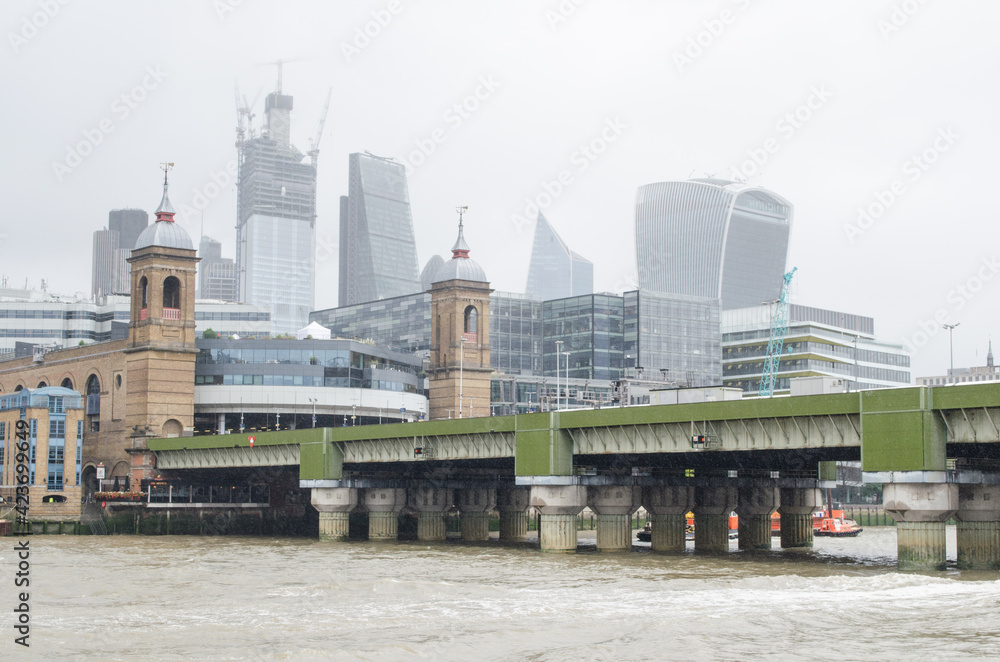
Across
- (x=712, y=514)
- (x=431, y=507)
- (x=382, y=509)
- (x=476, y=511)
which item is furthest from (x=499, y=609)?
(x=476, y=511)

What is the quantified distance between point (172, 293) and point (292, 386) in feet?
56.0

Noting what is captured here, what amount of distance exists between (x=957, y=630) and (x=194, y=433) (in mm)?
100750

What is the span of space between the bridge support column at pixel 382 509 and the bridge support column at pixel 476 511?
20.3ft

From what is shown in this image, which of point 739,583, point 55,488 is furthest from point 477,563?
point 55,488

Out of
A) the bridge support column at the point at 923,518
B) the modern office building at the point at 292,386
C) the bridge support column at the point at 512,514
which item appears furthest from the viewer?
the modern office building at the point at 292,386

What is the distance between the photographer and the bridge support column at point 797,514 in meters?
94.9

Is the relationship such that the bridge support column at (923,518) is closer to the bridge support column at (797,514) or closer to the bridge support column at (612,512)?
the bridge support column at (612,512)

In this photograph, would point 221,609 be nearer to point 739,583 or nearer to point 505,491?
point 739,583

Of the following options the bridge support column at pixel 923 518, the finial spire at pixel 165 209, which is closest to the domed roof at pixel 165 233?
the finial spire at pixel 165 209

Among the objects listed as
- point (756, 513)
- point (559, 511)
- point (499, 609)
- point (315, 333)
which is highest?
point (315, 333)

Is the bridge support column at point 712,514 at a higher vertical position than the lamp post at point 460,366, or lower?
lower

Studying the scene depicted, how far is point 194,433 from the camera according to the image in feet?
428

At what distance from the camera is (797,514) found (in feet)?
312

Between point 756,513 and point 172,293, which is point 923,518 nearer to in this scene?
point 756,513
